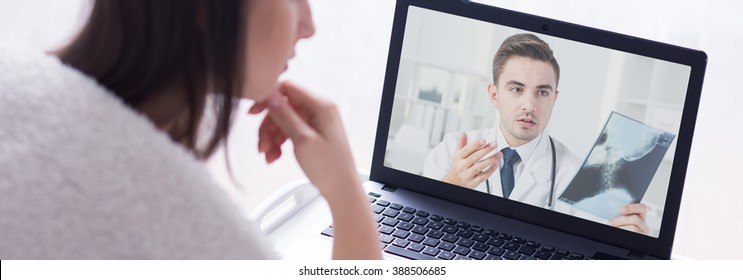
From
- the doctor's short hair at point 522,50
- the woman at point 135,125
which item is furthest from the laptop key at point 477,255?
the woman at point 135,125

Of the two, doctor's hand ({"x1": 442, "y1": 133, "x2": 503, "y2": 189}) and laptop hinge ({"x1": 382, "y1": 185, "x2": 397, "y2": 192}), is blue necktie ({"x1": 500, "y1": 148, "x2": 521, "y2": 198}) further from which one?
laptop hinge ({"x1": 382, "y1": 185, "x2": 397, "y2": 192})

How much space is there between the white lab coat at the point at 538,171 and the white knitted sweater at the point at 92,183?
51 cm

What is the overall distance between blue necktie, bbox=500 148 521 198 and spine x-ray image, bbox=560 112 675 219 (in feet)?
0.25

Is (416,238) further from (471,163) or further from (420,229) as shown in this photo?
(471,163)

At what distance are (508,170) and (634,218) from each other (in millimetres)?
162

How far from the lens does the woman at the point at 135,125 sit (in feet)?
1.85

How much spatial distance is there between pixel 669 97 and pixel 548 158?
6.3 inches

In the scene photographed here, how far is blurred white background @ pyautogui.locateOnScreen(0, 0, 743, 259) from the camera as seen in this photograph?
4.80 ft

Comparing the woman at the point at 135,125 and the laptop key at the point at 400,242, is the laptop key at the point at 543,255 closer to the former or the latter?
the laptop key at the point at 400,242

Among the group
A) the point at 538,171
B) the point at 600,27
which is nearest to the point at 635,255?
the point at 538,171

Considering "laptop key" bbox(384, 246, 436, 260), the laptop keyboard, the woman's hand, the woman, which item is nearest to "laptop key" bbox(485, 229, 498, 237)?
the laptop keyboard

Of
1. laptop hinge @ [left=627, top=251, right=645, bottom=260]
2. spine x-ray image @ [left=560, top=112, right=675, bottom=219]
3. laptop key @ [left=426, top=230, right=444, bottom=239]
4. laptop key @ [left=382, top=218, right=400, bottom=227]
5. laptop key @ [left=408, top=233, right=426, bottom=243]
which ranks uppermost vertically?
spine x-ray image @ [left=560, top=112, right=675, bottom=219]

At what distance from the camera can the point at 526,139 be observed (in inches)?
41.4

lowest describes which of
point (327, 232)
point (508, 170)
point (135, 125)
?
point (327, 232)
